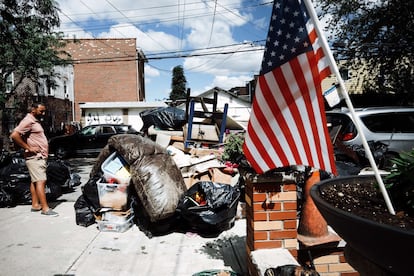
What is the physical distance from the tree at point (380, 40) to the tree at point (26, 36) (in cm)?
1162

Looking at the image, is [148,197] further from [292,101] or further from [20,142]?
[292,101]

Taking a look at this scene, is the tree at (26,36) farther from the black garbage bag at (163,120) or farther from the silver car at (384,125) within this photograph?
the silver car at (384,125)

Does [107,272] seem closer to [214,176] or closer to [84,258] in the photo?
[84,258]

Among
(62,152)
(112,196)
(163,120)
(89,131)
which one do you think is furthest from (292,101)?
(89,131)

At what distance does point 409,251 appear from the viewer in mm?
784

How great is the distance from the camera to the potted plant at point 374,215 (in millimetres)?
816

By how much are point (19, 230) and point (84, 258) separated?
4.94 feet

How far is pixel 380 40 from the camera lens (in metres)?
14.4

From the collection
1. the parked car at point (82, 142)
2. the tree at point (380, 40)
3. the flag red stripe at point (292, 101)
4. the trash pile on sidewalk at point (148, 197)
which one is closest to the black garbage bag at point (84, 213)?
the trash pile on sidewalk at point (148, 197)

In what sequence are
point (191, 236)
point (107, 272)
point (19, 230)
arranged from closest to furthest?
point (107, 272) → point (191, 236) → point (19, 230)

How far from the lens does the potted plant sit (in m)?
0.82

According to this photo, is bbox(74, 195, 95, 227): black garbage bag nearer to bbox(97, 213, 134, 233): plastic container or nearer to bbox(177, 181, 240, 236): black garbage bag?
bbox(97, 213, 134, 233): plastic container

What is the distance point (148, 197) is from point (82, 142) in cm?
1055

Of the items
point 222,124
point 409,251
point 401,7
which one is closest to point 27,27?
point 222,124
